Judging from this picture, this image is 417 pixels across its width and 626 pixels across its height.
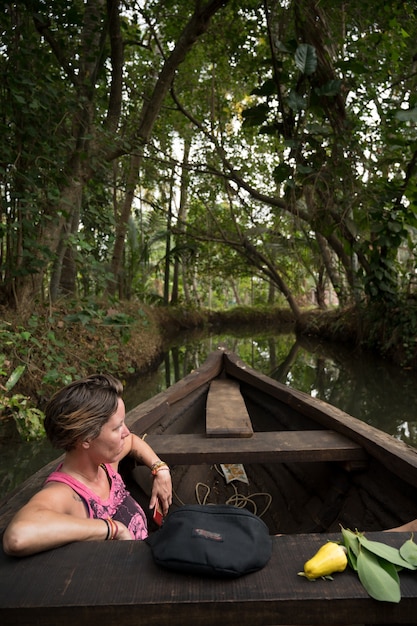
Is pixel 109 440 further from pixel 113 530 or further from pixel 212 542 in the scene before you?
pixel 212 542

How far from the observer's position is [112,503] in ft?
4.29

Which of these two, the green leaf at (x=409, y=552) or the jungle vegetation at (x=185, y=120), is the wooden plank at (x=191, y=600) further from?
the jungle vegetation at (x=185, y=120)

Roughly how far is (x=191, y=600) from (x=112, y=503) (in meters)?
0.58

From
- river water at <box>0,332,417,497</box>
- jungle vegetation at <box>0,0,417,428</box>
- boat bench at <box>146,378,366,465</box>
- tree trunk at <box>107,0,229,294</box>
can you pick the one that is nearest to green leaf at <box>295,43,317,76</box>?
jungle vegetation at <box>0,0,417,428</box>

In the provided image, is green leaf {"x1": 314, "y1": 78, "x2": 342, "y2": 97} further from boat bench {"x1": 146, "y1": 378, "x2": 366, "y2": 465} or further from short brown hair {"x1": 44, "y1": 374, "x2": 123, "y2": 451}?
short brown hair {"x1": 44, "y1": 374, "x2": 123, "y2": 451}

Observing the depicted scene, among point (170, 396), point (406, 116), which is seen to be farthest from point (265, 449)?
point (406, 116)

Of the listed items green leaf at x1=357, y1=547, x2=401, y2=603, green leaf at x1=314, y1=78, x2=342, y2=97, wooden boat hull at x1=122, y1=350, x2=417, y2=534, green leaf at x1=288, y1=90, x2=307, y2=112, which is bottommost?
wooden boat hull at x1=122, y1=350, x2=417, y2=534

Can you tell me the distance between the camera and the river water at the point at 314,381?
3.36m

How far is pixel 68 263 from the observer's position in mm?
5781

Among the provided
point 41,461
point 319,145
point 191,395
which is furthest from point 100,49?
point 41,461

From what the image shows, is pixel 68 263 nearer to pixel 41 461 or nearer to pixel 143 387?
pixel 143 387

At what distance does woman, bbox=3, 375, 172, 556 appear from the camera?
0.94 meters

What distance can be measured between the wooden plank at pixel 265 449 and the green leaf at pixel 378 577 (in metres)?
1.00

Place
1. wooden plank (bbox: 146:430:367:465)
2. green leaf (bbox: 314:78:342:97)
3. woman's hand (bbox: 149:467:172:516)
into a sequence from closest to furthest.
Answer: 1. woman's hand (bbox: 149:467:172:516)
2. wooden plank (bbox: 146:430:367:465)
3. green leaf (bbox: 314:78:342:97)
